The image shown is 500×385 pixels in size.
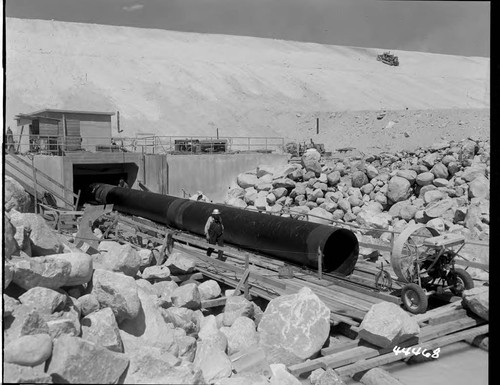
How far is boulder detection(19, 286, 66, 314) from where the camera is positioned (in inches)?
148

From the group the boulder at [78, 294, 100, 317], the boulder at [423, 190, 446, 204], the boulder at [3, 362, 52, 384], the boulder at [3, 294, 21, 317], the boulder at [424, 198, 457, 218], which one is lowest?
the boulder at [424, 198, 457, 218]

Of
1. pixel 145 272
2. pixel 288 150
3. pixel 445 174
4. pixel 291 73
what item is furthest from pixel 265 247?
pixel 291 73

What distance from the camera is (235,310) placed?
6.75 meters

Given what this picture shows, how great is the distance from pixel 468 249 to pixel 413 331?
5.16 meters

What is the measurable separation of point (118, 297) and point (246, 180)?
14516 mm

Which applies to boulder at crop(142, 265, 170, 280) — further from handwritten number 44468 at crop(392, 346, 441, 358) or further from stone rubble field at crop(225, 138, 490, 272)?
stone rubble field at crop(225, 138, 490, 272)

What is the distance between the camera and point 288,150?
2562cm

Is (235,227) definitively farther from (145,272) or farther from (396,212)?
(396,212)

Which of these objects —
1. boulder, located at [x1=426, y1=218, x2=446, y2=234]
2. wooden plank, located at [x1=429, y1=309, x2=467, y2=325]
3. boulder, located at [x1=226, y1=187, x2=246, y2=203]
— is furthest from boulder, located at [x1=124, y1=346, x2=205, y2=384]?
boulder, located at [x1=226, y1=187, x2=246, y2=203]

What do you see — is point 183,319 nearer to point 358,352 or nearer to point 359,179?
point 358,352

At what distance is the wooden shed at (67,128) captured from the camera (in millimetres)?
18094

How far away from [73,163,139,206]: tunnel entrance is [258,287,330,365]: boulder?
43.1 feet

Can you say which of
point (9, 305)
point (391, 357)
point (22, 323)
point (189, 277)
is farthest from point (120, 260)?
point (391, 357)

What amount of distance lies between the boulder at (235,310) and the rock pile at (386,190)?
17.0 ft
